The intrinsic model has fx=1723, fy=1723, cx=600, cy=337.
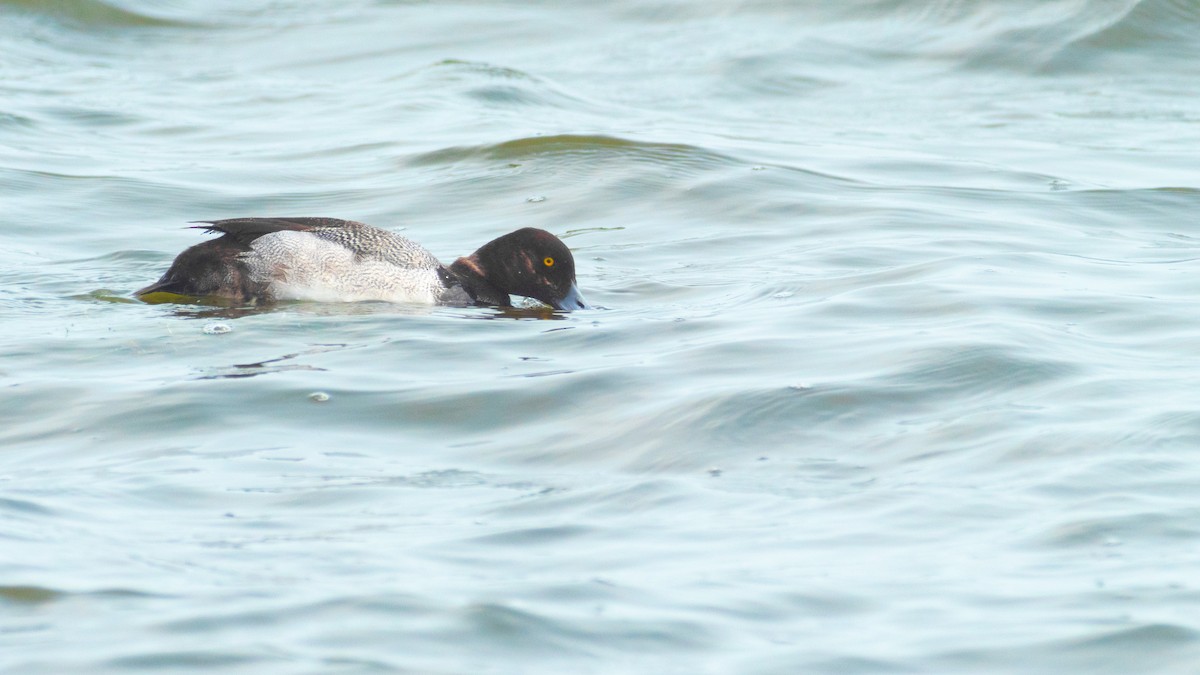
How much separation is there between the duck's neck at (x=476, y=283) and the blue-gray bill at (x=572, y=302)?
0.39 meters

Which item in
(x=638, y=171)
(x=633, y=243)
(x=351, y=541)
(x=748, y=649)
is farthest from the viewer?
(x=638, y=171)

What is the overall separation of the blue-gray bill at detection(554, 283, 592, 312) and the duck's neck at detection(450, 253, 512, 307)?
393 millimetres

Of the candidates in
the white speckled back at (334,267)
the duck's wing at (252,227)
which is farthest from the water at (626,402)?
the duck's wing at (252,227)

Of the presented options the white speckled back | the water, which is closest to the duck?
the white speckled back

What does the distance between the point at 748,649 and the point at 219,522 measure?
70.0 inches

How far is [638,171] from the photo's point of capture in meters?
12.5

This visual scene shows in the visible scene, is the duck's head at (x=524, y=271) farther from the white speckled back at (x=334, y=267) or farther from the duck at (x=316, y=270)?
the white speckled back at (x=334, y=267)

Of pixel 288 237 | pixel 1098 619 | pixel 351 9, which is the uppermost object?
pixel 351 9

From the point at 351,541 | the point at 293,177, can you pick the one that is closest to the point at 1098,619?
the point at 351,541

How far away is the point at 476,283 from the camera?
9180 millimetres

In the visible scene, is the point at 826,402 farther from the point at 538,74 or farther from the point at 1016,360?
the point at 538,74

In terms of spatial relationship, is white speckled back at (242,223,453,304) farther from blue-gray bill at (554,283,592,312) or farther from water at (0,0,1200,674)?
blue-gray bill at (554,283,592,312)

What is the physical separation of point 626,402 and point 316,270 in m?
2.64

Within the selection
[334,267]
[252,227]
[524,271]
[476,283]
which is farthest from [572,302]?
[252,227]
